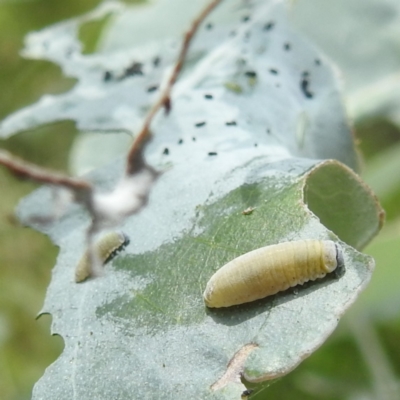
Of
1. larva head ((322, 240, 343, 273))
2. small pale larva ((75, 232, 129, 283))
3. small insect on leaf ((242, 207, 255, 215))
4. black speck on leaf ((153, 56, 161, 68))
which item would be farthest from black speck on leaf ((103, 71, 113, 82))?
larva head ((322, 240, 343, 273))

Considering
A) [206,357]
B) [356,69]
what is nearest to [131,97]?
[356,69]

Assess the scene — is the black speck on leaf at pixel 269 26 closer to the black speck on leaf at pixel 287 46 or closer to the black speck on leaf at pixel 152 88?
the black speck on leaf at pixel 287 46

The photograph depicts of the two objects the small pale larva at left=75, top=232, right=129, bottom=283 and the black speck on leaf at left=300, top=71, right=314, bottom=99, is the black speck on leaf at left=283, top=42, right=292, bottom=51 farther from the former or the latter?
the small pale larva at left=75, top=232, right=129, bottom=283

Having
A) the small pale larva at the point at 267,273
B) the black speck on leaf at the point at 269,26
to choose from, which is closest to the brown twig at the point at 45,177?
the small pale larva at the point at 267,273

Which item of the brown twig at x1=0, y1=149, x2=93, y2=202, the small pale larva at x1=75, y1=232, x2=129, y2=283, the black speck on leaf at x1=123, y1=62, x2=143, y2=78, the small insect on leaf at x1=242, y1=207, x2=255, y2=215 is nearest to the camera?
the small insect on leaf at x1=242, y1=207, x2=255, y2=215

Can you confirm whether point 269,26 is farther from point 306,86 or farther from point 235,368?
point 235,368

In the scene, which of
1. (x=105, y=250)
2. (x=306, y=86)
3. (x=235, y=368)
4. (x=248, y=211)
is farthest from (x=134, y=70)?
(x=235, y=368)
